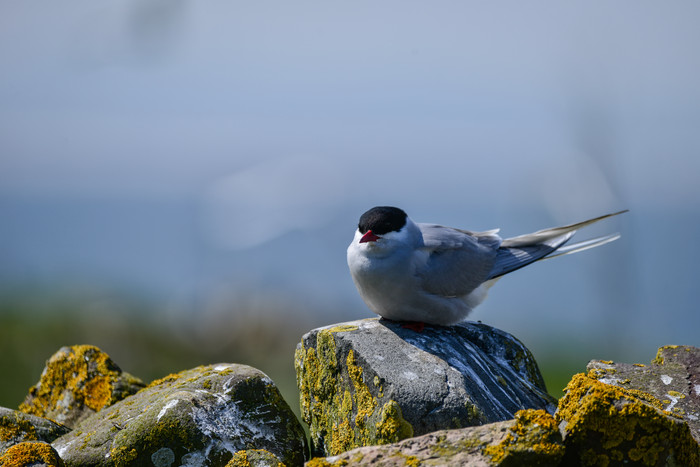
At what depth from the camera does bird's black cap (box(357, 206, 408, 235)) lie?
5.51 meters

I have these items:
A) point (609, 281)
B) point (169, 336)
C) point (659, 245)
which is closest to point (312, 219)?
point (659, 245)

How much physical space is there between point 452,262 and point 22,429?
370 centimetres

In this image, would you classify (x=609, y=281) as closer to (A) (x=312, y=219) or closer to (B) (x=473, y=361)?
(B) (x=473, y=361)

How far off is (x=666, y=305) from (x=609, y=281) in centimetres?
654

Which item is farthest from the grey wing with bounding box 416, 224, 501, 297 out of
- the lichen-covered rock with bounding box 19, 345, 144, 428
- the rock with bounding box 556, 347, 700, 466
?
the lichen-covered rock with bounding box 19, 345, 144, 428

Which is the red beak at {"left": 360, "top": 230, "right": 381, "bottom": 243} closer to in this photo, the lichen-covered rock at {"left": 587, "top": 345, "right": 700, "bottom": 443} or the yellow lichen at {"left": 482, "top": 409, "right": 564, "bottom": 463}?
the lichen-covered rock at {"left": 587, "top": 345, "right": 700, "bottom": 443}

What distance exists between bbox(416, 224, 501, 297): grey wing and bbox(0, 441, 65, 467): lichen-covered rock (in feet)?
9.99

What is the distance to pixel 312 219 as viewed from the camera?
31.3 meters

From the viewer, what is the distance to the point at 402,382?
4496mm

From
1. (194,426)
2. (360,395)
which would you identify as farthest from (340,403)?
(194,426)

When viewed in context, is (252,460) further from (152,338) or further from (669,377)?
(152,338)

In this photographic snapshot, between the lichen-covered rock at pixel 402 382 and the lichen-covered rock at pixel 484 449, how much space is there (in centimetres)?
88

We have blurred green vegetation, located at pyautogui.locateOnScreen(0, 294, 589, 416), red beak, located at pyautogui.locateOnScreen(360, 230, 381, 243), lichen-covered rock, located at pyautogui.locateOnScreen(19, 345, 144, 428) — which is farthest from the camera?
blurred green vegetation, located at pyautogui.locateOnScreen(0, 294, 589, 416)

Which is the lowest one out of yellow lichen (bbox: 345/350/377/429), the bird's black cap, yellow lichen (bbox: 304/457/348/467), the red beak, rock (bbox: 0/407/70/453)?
yellow lichen (bbox: 345/350/377/429)
